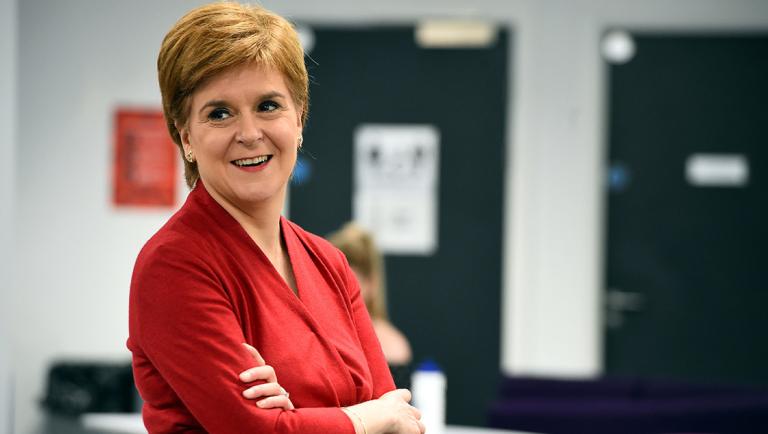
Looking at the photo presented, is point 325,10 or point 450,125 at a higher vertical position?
point 325,10

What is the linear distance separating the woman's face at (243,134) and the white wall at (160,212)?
155 inches

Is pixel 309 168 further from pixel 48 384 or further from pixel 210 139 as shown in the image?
pixel 210 139

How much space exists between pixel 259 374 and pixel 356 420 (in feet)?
0.55

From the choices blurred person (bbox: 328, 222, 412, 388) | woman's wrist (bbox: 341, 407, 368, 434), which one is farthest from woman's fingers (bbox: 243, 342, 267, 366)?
blurred person (bbox: 328, 222, 412, 388)

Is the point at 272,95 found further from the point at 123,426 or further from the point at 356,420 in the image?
the point at 123,426

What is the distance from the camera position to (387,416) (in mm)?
1471

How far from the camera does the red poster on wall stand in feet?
17.5

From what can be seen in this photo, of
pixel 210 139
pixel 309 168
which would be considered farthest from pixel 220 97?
pixel 309 168

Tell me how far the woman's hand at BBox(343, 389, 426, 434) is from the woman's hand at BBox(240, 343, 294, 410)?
11cm

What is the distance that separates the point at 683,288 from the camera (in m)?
5.28

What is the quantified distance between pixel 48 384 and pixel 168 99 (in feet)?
13.6

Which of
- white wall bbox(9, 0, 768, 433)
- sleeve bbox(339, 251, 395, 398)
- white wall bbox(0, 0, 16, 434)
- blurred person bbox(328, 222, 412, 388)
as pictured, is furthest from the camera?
white wall bbox(9, 0, 768, 433)

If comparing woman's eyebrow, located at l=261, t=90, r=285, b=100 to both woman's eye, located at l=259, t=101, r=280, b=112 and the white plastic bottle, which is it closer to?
woman's eye, located at l=259, t=101, r=280, b=112

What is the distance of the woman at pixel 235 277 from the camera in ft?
4.29
